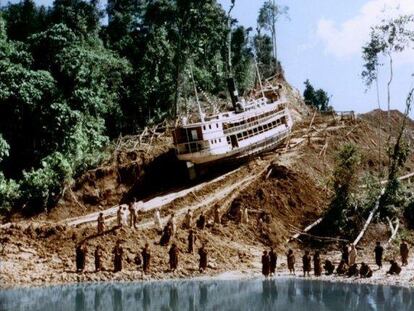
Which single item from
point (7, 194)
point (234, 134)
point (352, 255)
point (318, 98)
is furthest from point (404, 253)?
point (318, 98)

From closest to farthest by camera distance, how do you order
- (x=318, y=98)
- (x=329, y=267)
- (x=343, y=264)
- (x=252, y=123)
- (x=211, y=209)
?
(x=343, y=264) < (x=329, y=267) < (x=211, y=209) < (x=252, y=123) < (x=318, y=98)

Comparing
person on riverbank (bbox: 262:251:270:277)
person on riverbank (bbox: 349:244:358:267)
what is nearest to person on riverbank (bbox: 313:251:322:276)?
person on riverbank (bbox: 349:244:358:267)

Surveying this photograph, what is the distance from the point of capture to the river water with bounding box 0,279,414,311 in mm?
22484

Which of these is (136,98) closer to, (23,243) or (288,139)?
(288,139)

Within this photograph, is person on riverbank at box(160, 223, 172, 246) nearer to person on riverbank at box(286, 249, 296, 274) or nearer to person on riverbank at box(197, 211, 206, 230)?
person on riverbank at box(197, 211, 206, 230)

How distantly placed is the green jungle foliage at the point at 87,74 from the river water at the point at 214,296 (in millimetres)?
13040

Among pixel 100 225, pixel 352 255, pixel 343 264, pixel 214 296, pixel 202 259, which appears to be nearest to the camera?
pixel 214 296

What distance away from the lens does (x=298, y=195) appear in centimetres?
3609

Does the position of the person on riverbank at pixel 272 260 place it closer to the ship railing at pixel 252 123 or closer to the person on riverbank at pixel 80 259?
the person on riverbank at pixel 80 259

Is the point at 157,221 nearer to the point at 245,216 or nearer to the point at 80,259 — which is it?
the point at 80,259

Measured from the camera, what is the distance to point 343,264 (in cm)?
2792

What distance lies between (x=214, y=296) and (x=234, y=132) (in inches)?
716

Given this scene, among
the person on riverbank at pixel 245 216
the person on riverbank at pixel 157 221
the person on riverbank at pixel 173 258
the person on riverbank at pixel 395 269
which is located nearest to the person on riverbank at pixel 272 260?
the person on riverbank at pixel 173 258

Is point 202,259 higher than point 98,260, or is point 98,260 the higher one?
point 98,260
